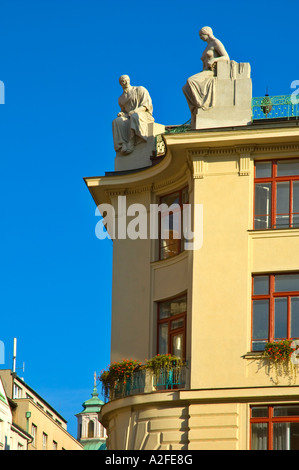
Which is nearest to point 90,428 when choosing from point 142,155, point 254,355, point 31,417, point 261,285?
point 31,417

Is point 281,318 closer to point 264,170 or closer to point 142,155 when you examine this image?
point 264,170

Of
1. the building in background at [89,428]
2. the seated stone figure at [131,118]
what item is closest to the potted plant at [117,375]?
the seated stone figure at [131,118]

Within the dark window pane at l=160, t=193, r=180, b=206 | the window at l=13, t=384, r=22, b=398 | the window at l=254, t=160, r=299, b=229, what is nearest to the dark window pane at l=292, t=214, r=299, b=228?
the window at l=254, t=160, r=299, b=229

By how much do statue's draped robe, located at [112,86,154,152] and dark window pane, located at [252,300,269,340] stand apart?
27.9 ft

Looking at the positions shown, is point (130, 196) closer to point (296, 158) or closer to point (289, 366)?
point (296, 158)

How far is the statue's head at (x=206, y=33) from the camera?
121 feet

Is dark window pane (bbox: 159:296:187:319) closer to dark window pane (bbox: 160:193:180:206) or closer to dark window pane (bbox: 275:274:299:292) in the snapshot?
dark window pane (bbox: 275:274:299:292)

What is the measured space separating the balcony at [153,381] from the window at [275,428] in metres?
2.68

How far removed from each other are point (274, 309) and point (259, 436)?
3.96 meters

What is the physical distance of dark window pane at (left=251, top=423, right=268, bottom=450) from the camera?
31453mm

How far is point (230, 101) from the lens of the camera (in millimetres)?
35438

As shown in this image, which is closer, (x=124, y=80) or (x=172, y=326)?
(x=172, y=326)
